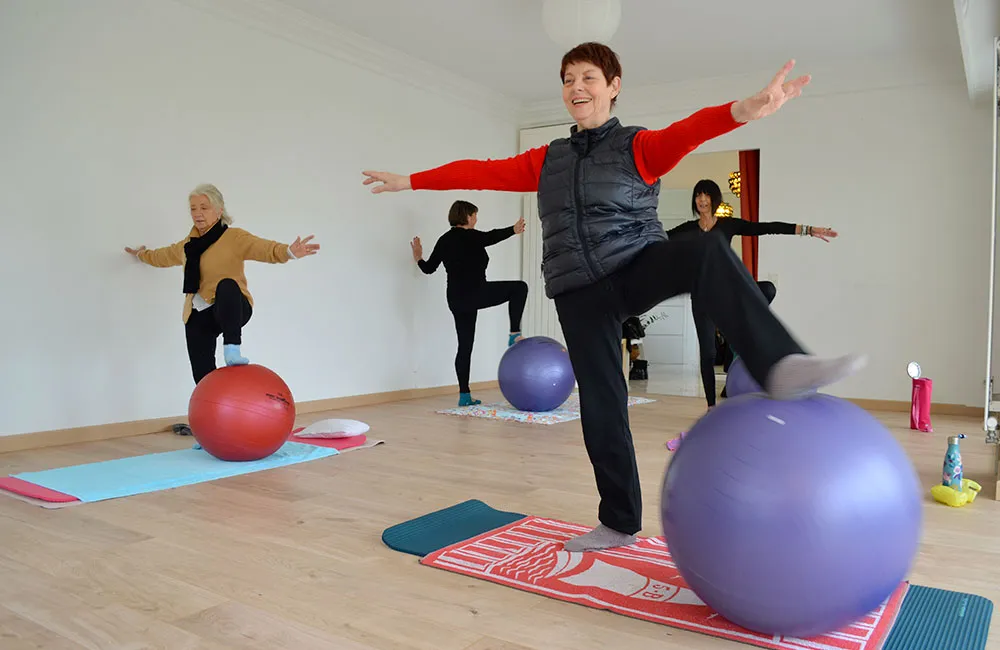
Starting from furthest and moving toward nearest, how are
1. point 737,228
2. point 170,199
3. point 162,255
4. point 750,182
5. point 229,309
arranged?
point 750,182 < point 737,228 < point 170,199 < point 162,255 < point 229,309

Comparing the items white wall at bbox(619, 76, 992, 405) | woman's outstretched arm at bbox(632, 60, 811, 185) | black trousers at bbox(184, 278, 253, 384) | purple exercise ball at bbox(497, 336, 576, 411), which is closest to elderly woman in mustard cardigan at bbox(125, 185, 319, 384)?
black trousers at bbox(184, 278, 253, 384)

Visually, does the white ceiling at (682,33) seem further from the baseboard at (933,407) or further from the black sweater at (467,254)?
the baseboard at (933,407)

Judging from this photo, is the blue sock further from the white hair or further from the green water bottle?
the green water bottle

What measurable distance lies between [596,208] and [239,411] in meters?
1.96

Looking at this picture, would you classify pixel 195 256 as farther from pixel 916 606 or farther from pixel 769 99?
pixel 916 606

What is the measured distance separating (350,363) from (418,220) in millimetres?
1399

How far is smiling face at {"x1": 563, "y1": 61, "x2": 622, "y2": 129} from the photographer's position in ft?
6.91

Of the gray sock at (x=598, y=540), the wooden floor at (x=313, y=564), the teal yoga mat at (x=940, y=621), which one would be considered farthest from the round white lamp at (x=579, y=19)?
the teal yoga mat at (x=940, y=621)

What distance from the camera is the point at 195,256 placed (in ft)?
13.0

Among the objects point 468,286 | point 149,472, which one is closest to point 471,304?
point 468,286

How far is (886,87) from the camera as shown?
6016mm

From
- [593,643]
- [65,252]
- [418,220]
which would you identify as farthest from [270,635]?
[418,220]

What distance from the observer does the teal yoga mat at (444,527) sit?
2.26 metres

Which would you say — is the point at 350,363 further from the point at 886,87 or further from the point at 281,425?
the point at 886,87
